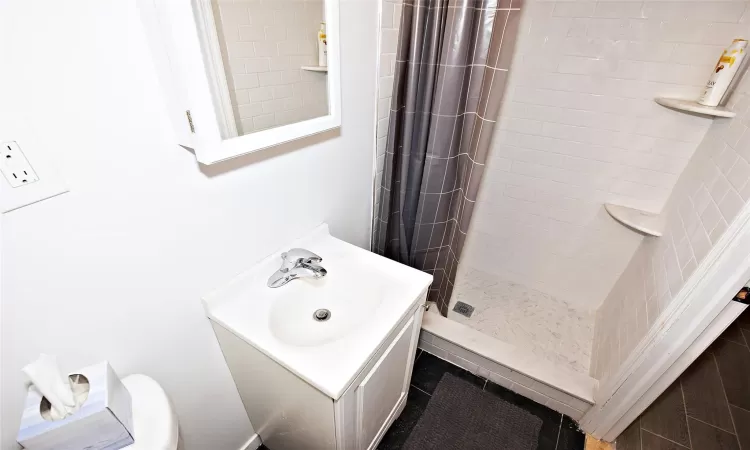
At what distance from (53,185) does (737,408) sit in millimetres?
2779

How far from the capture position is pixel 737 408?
161 centimetres

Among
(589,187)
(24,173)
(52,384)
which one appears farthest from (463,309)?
(24,173)

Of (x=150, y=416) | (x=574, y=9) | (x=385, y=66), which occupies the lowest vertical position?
(x=150, y=416)

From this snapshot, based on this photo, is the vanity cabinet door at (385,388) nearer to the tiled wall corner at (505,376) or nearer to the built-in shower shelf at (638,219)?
the tiled wall corner at (505,376)

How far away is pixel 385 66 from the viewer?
1215 millimetres

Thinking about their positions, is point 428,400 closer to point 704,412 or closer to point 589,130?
point 704,412

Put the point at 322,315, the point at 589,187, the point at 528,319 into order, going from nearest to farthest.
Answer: the point at 322,315 → the point at 589,187 → the point at 528,319

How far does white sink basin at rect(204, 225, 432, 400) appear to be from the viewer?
0.79 metres

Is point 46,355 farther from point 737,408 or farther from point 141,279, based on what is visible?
point 737,408

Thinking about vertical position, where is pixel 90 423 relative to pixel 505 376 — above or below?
above

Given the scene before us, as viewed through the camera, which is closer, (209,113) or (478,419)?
(209,113)

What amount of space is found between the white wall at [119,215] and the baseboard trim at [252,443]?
0.26 metres

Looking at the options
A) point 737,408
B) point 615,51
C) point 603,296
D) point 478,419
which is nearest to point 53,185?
point 478,419

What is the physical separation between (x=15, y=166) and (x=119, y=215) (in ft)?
0.58
